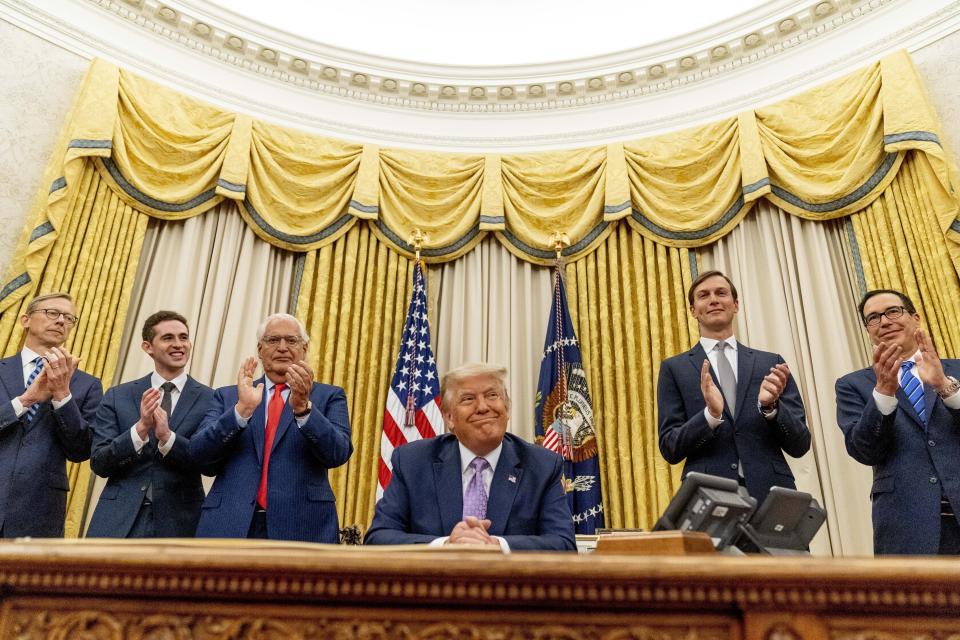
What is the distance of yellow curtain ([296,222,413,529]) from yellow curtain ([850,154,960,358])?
3.30 meters

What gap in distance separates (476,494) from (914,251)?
3.66 m

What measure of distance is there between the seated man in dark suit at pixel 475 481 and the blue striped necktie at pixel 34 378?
1550 millimetres

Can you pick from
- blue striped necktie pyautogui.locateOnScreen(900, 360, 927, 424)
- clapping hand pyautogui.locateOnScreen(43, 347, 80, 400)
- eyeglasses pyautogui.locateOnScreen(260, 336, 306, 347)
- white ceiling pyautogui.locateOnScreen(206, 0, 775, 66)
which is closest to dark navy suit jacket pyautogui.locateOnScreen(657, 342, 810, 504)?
blue striped necktie pyautogui.locateOnScreen(900, 360, 927, 424)

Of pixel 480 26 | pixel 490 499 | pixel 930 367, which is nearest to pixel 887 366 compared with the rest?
pixel 930 367

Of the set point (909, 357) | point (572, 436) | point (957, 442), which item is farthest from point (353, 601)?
point (572, 436)

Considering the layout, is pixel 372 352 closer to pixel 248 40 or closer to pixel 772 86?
pixel 248 40

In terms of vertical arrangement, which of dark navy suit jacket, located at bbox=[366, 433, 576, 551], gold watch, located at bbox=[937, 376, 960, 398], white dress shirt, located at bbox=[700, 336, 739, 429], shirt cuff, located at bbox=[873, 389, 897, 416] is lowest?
dark navy suit jacket, located at bbox=[366, 433, 576, 551]

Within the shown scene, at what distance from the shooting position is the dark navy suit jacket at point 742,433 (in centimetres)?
260

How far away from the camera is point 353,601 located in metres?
1.08

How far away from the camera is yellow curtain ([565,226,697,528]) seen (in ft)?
16.1

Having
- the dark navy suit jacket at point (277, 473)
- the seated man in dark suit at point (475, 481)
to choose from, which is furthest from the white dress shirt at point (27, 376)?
the seated man in dark suit at point (475, 481)

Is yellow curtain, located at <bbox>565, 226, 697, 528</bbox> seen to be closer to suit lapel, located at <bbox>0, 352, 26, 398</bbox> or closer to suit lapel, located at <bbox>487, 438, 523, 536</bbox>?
suit lapel, located at <bbox>487, 438, 523, 536</bbox>

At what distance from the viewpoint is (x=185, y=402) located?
283 centimetres

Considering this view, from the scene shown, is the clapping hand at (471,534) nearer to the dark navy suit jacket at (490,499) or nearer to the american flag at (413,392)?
the dark navy suit jacket at (490,499)
